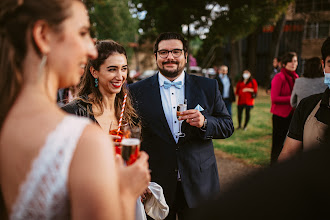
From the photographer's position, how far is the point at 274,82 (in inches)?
230

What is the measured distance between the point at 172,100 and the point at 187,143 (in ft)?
1.70

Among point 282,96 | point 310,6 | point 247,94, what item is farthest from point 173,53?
point 310,6

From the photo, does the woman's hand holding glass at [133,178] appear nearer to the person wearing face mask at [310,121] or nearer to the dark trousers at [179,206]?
the person wearing face mask at [310,121]

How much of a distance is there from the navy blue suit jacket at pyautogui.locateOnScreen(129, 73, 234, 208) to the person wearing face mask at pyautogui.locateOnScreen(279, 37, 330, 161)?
80 cm

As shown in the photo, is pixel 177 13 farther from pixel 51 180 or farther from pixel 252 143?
pixel 51 180

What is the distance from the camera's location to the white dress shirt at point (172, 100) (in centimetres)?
307

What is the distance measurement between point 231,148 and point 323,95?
5425 mm

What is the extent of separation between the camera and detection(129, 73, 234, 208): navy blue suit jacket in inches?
116

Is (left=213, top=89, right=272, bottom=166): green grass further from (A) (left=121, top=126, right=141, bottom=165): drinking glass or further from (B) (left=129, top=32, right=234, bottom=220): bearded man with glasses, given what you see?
(A) (left=121, top=126, right=141, bottom=165): drinking glass

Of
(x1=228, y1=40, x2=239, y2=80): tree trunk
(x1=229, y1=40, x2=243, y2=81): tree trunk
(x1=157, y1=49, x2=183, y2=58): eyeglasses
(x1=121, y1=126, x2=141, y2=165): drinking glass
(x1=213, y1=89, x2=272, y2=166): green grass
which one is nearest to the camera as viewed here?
(x1=121, y1=126, x2=141, y2=165): drinking glass

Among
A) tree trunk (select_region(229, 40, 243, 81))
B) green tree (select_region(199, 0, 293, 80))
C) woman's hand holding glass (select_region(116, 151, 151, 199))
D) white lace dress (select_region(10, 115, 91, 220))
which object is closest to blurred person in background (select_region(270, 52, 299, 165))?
woman's hand holding glass (select_region(116, 151, 151, 199))

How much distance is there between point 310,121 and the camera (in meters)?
2.21

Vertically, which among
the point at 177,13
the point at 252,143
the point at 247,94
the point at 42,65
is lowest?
the point at 252,143

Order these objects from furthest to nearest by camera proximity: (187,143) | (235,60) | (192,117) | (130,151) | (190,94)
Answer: (235,60)
(190,94)
(187,143)
(192,117)
(130,151)
